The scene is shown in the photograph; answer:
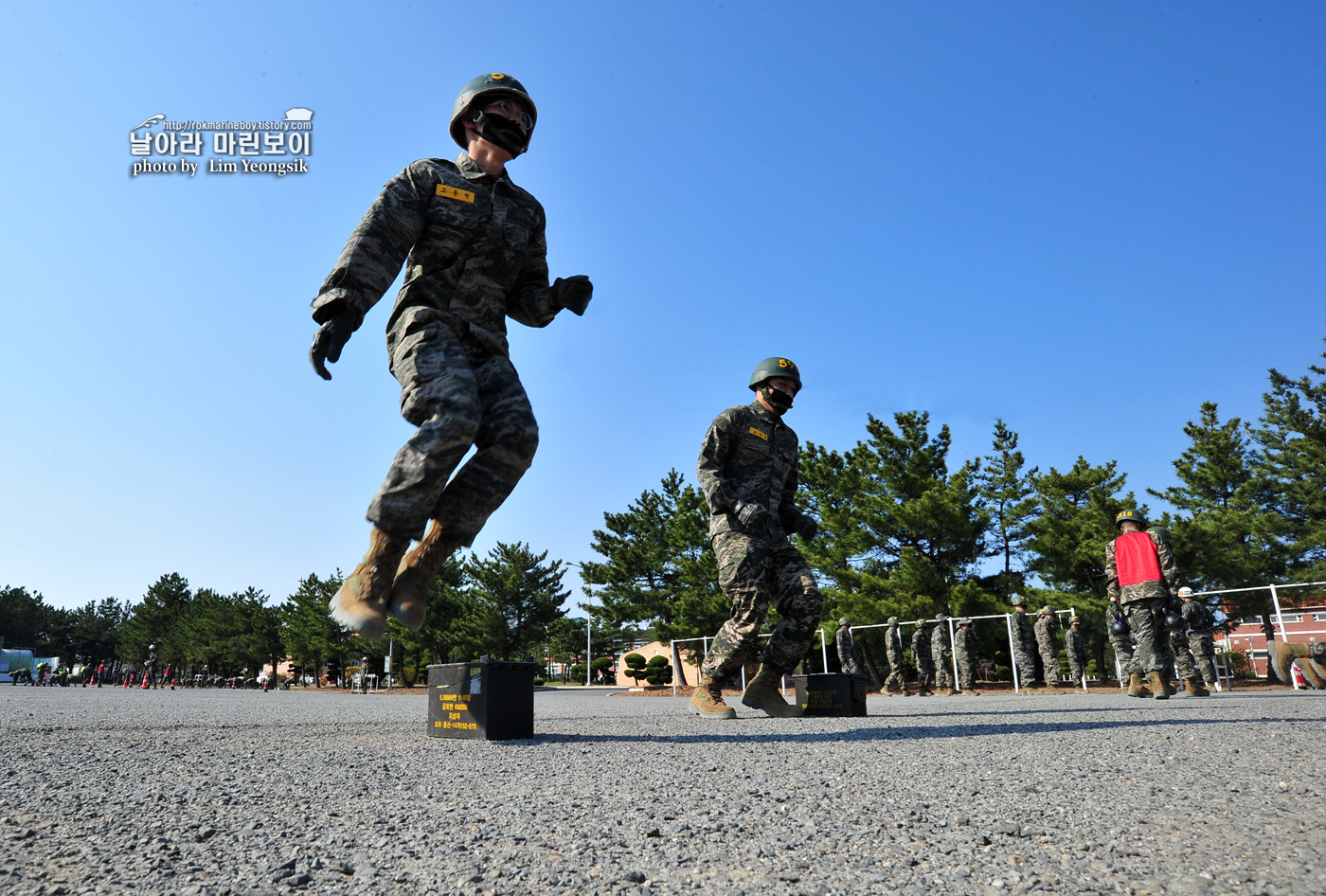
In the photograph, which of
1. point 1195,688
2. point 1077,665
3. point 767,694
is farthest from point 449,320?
point 1077,665

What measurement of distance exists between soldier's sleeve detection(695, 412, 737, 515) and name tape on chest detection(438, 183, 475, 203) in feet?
9.48

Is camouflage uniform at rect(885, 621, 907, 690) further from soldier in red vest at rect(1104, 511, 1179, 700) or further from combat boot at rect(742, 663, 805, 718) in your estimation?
combat boot at rect(742, 663, 805, 718)

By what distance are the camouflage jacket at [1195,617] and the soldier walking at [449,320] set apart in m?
12.1

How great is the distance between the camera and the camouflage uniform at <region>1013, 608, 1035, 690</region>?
1567 cm

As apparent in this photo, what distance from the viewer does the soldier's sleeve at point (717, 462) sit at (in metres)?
5.73

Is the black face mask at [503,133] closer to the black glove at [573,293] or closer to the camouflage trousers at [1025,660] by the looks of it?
the black glove at [573,293]

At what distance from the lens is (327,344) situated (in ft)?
9.55

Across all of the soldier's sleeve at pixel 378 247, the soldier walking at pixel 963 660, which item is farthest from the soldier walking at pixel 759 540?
the soldier walking at pixel 963 660

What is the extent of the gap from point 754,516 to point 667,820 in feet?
12.8

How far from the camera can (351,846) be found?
135 centimetres

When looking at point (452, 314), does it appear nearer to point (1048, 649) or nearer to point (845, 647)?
point (845, 647)

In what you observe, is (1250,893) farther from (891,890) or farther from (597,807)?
(597,807)

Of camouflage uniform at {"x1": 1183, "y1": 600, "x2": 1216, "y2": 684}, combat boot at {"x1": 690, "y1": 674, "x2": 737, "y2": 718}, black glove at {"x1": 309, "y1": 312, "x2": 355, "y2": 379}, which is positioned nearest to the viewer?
black glove at {"x1": 309, "y1": 312, "x2": 355, "y2": 379}

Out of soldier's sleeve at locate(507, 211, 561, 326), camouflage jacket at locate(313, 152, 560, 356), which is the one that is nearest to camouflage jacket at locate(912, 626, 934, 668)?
soldier's sleeve at locate(507, 211, 561, 326)
